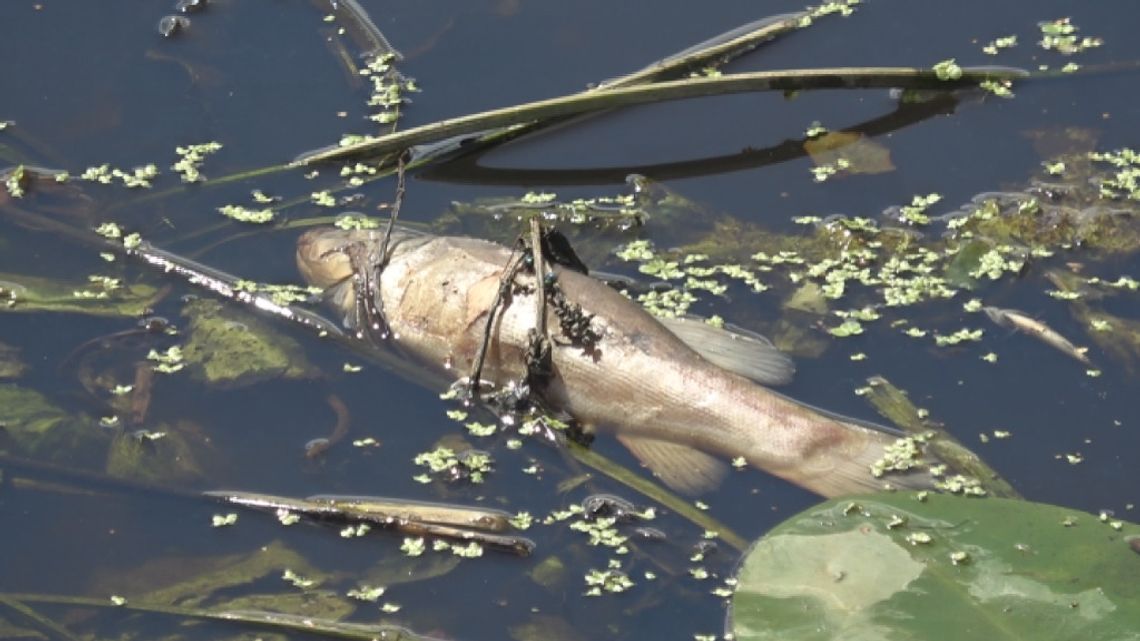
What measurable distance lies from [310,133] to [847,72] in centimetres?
173

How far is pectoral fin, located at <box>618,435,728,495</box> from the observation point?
4.23 m

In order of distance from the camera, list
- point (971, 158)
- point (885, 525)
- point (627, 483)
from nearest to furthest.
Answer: point (885, 525), point (627, 483), point (971, 158)

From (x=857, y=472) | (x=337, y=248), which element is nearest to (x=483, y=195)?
(x=337, y=248)

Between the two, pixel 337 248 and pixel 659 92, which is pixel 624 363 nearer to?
pixel 337 248

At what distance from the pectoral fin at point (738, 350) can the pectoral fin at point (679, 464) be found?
0.94 feet

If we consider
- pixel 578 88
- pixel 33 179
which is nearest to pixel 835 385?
pixel 578 88

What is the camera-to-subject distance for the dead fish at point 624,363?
166 inches

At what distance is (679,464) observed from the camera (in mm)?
4289

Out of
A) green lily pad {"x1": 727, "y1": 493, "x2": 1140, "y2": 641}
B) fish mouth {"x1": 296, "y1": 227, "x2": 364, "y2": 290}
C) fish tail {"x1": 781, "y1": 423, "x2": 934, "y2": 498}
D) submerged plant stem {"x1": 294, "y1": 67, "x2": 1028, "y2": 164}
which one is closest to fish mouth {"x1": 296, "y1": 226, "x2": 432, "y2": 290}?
fish mouth {"x1": 296, "y1": 227, "x2": 364, "y2": 290}

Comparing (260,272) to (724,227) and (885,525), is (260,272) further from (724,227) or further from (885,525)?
(885,525)

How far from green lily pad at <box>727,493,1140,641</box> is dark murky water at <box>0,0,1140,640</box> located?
0.26 metres

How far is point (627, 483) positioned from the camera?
168 inches

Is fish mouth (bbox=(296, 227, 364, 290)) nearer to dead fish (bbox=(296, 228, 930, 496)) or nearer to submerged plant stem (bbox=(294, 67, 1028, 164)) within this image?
dead fish (bbox=(296, 228, 930, 496))

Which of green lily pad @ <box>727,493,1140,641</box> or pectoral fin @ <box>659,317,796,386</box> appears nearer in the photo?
green lily pad @ <box>727,493,1140,641</box>
